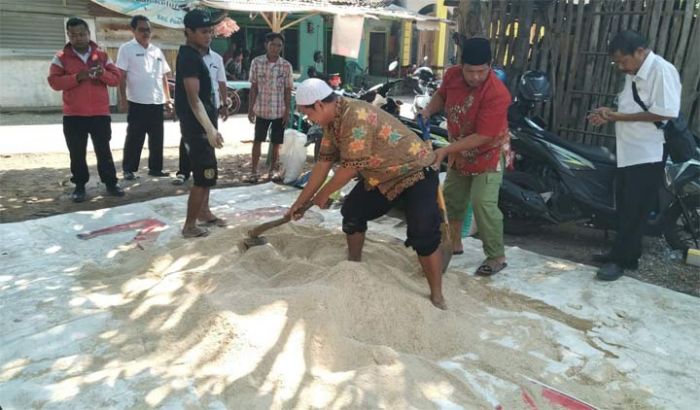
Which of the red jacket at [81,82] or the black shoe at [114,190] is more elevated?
the red jacket at [81,82]

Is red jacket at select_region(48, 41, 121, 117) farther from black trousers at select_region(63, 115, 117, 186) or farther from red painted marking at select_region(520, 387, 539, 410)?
red painted marking at select_region(520, 387, 539, 410)

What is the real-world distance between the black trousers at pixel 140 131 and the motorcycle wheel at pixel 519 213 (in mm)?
3750

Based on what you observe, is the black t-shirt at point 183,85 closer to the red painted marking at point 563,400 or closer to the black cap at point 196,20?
the black cap at point 196,20

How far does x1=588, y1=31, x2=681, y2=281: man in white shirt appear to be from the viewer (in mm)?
3553

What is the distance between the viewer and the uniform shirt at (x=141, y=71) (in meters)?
5.86

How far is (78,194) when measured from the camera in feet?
17.6

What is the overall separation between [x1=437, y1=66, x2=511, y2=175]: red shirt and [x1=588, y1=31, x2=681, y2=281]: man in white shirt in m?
0.67

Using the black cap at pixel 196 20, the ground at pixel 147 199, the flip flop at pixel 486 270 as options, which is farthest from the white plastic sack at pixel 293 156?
the flip flop at pixel 486 270

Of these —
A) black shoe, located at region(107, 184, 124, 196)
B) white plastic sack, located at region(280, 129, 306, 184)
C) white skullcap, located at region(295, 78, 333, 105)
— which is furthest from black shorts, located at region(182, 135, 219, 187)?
white plastic sack, located at region(280, 129, 306, 184)

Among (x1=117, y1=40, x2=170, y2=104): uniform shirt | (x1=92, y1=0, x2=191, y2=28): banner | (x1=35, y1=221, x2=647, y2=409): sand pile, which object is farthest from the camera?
(x1=92, y1=0, x2=191, y2=28): banner

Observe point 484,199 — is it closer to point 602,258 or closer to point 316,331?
point 602,258

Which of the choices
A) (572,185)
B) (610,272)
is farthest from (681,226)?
(610,272)

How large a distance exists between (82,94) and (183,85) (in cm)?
169

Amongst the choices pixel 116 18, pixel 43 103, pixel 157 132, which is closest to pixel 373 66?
pixel 116 18
